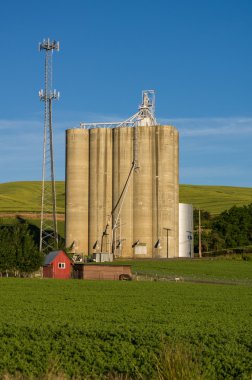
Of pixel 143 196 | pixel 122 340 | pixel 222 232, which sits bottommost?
pixel 122 340

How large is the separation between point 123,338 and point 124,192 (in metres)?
81.6

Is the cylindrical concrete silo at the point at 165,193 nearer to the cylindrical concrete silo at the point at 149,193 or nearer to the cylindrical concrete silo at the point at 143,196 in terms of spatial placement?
the cylindrical concrete silo at the point at 149,193

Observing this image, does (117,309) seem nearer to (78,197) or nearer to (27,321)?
(27,321)

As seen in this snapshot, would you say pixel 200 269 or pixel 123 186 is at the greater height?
pixel 123 186

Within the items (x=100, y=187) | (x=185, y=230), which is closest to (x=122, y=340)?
(x=100, y=187)

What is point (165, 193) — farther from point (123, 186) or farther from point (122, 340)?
point (122, 340)

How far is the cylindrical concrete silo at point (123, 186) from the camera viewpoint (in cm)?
10406

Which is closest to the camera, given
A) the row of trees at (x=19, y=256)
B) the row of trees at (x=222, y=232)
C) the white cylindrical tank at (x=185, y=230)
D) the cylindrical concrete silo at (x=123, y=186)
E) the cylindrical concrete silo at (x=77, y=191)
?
the row of trees at (x=19, y=256)

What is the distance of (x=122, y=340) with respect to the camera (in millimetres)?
22891

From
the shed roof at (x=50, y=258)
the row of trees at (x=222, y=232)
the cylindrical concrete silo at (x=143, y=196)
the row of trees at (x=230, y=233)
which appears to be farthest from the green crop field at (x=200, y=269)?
the row of trees at (x=230, y=233)

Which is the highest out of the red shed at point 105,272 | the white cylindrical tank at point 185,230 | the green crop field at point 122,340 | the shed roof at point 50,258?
the white cylindrical tank at point 185,230

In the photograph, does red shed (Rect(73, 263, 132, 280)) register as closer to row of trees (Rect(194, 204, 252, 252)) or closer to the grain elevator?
the grain elevator

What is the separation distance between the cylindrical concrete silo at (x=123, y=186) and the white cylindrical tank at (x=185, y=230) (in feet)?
29.8

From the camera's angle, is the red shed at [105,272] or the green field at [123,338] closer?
the green field at [123,338]
